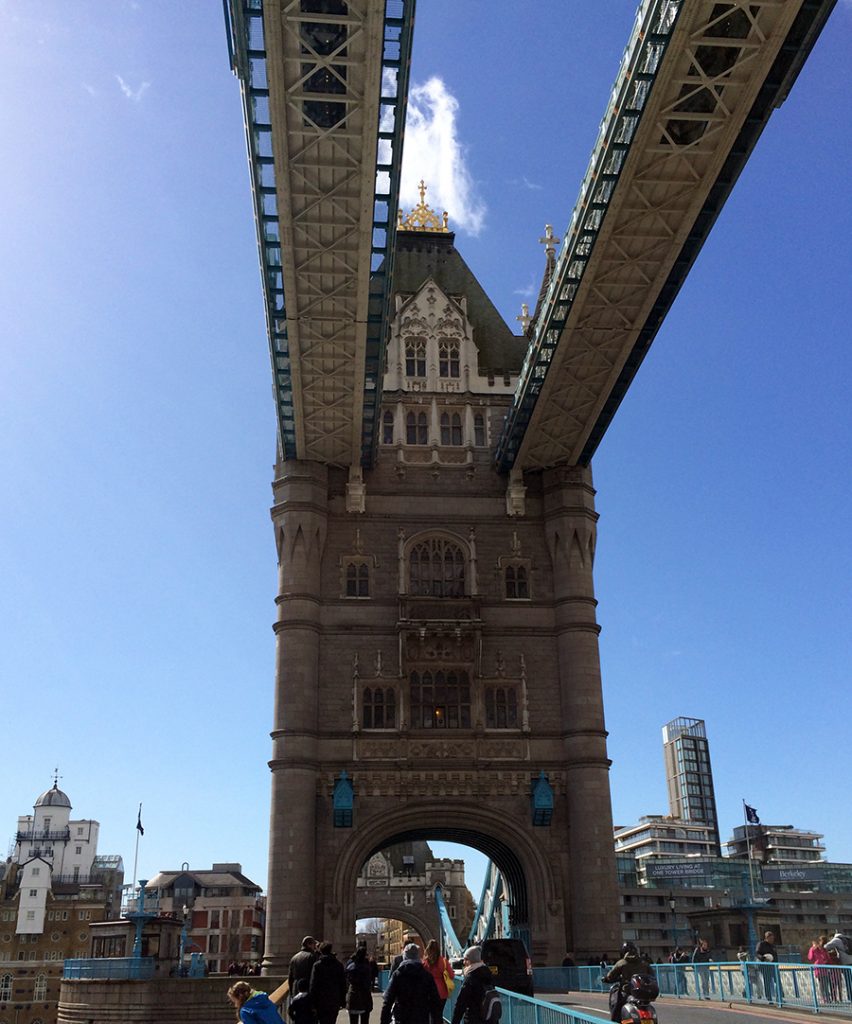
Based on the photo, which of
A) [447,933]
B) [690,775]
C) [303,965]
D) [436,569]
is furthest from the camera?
[690,775]

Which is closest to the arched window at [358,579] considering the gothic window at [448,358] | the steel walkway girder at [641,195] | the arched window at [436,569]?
the arched window at [436,569]

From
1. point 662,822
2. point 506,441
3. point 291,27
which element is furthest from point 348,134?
point 662,822

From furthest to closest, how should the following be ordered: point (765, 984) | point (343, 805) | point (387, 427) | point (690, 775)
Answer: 1. point (690, 775)
2. point (387, 427)
3. point (343, 805)
4. point (765, 984)

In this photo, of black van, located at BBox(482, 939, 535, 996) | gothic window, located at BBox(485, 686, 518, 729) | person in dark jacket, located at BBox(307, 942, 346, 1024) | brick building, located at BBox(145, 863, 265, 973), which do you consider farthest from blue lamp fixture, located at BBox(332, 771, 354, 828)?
brick building, located at BBox(145, 863, 265, 973)

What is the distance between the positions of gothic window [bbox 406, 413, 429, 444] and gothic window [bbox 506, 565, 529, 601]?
6859 mm

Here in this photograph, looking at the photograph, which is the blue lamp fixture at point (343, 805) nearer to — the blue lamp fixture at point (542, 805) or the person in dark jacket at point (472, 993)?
the blue lamp fixture at point (542, 805)

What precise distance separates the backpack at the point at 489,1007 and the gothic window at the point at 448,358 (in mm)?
38766

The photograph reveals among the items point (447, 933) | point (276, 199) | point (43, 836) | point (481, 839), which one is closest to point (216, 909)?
point (43, 836)

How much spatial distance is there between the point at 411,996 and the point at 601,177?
24.2 m

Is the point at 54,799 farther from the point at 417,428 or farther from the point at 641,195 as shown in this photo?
the point at 641,195

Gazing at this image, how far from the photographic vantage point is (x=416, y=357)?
161 ft

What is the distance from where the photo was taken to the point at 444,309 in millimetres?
50250

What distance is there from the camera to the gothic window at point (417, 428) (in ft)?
156

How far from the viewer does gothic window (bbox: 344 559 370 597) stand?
4438cm
